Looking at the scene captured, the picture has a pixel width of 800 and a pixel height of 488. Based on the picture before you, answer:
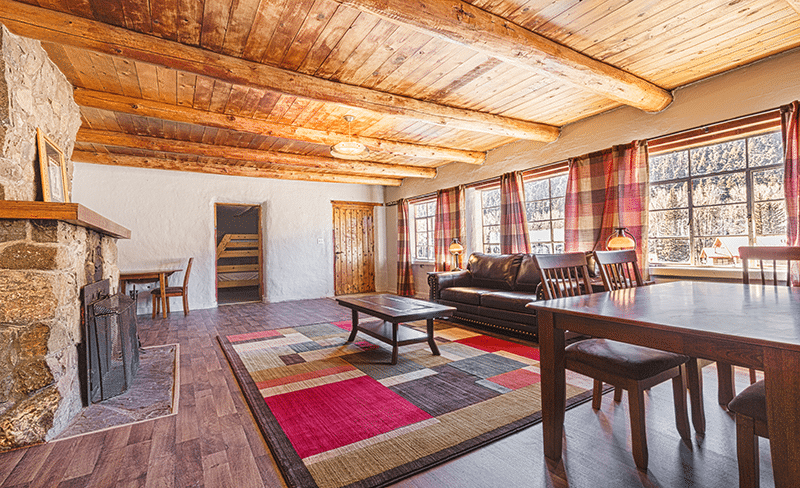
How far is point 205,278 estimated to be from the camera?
21.3 feet

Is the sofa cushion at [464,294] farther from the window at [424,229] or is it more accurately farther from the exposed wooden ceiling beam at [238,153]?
the exposed wooden ceiling beam at [238,153]

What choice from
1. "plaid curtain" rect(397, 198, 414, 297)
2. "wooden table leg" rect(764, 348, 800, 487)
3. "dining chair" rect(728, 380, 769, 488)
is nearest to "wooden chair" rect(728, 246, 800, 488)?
"dining chair" rect(728, 380, 769, 488)

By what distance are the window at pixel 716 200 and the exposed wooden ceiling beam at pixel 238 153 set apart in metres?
3.98

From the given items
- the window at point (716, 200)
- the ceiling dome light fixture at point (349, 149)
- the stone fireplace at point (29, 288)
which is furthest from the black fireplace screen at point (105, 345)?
the window at point (716, 200)

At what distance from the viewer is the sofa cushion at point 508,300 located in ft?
12.6

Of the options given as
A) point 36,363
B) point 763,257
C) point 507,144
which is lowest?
point 36,363

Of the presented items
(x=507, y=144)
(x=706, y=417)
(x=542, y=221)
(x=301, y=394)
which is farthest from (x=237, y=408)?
(x=507, y=144)

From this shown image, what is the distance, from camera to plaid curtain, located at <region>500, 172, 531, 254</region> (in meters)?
5.16

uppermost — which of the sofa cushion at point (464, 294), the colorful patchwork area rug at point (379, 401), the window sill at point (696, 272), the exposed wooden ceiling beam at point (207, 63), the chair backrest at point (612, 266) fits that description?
the exposed wooden ceiling beam at point (207, 63)

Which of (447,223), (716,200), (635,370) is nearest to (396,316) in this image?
(635,370)

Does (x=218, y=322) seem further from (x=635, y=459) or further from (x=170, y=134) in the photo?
(x=635, y=459)

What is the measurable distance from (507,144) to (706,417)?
4258 millimetres

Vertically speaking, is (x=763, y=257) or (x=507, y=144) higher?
(x=507, y=144)

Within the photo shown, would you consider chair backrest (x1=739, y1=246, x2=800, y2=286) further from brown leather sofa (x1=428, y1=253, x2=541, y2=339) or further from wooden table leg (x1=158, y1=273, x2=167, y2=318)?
wooden table leg (x1=158, y1=273, x2=167, y2=318)
